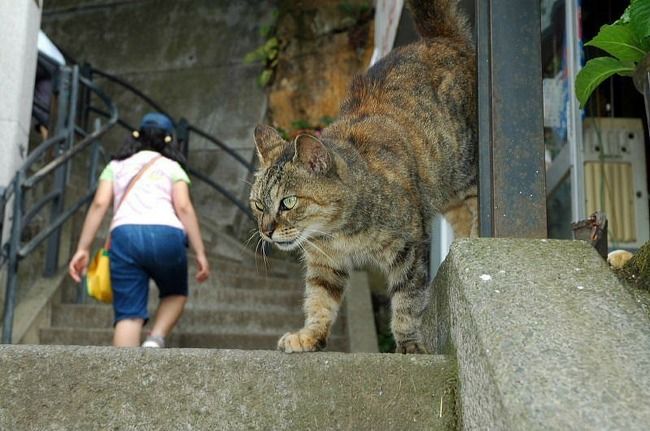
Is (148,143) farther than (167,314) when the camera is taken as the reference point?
Yes

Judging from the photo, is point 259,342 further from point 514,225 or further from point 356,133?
point 514,225

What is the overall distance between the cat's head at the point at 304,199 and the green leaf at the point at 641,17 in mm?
1270

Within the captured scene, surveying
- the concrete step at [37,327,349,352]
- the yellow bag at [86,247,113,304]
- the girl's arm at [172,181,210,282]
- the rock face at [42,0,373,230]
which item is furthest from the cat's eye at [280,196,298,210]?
the rock face at [42,0,373,230]

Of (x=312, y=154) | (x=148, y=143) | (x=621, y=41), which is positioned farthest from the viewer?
(x=148, y=143)

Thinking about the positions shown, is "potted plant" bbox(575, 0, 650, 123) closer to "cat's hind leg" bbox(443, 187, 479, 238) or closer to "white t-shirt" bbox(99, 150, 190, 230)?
"cat's hind leg" bbox(443, 187, 479, 238)

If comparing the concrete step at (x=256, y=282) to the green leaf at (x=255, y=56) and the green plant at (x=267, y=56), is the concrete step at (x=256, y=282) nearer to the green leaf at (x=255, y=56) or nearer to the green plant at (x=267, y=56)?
the green plant at (x=267, y=56)

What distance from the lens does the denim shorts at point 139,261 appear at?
441cm

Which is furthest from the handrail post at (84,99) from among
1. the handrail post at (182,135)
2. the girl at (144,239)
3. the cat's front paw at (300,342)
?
the cat's front paw at (300,342)

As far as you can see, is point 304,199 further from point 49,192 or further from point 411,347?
point 49,192

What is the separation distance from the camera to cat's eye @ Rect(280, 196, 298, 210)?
3.15 m

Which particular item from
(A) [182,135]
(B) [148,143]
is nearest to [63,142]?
(B) [148,143]

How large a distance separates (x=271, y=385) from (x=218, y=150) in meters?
8.79

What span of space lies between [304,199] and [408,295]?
1.90 feet

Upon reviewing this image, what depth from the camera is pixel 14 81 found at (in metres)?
5.61
